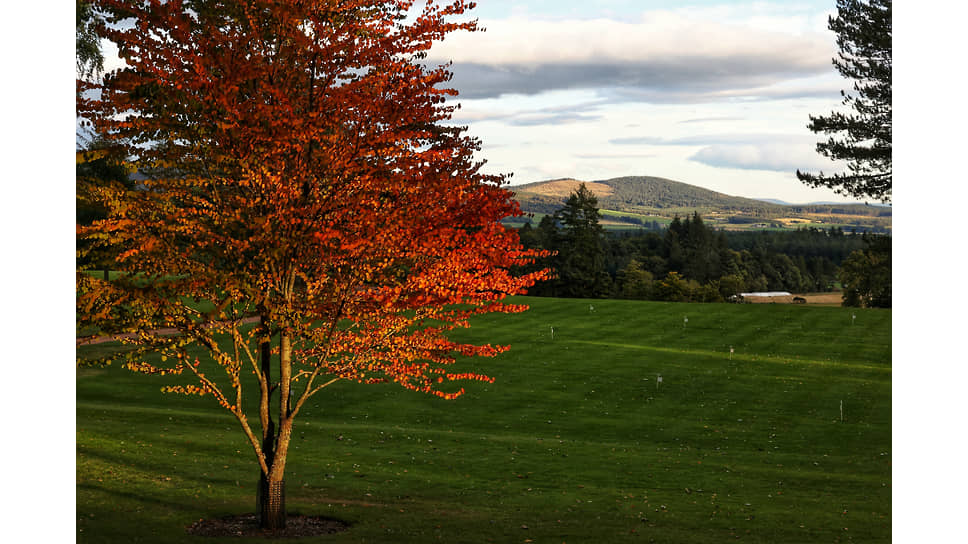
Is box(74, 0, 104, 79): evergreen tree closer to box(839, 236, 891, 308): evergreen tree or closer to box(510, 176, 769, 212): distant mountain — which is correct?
box(839, 236, 891, 308): evergreen tree

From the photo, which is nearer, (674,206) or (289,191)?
(289,191)

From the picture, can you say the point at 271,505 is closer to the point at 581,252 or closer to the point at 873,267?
the point at 873,267

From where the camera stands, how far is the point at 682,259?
3821 inches

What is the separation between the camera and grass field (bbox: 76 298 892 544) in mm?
12023

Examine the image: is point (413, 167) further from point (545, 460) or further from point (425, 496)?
point (545, 460)

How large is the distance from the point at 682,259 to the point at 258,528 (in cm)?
9068

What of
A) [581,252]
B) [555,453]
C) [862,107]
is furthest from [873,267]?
[581,252]

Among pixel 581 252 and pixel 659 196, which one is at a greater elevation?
pixel 659 196

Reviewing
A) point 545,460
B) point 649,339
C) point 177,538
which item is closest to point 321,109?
point 177,538

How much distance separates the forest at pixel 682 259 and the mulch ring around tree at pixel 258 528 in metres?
53.1

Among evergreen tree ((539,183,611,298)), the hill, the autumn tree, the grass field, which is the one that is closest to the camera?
the autumn tree

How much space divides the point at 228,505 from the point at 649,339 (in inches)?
1020

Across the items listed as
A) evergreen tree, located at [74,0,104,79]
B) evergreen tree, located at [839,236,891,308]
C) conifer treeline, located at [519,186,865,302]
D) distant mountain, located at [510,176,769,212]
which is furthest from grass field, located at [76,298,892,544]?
distant mountain, located at [510,176,769,212]

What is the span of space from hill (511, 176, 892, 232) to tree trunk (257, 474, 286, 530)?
77.2m
